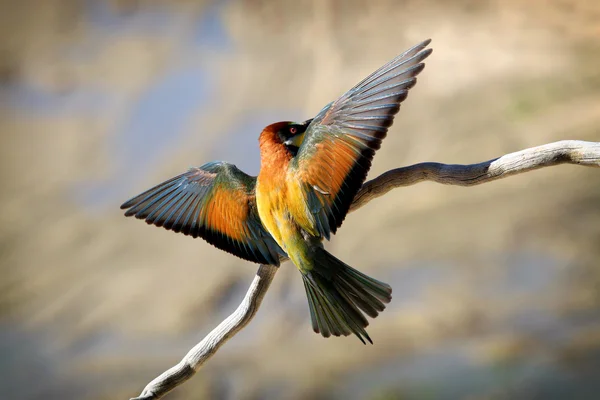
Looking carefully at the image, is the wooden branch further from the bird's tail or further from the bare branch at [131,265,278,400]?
the bird's tail

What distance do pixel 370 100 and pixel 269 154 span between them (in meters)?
0.17

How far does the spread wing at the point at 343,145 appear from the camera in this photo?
930 millimetres

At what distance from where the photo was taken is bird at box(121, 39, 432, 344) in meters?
0.95

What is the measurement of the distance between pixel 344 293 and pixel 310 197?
6.0 inches

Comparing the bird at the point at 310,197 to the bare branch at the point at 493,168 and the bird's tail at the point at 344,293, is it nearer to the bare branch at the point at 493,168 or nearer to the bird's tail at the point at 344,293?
the bird's tail at the point at 344,293

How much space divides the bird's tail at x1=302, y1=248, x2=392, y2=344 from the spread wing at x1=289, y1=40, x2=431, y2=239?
2.4 inches

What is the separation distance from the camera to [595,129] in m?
2.10

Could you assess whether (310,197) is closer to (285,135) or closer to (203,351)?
(285,135)

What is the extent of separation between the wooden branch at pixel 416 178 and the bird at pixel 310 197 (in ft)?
0.42

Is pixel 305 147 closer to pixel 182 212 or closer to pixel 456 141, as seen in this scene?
pixel 182 212

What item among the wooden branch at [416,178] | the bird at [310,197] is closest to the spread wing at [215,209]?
the bird at [310,197]

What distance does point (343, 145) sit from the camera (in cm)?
96

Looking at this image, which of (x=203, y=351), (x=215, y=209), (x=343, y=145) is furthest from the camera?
(x=203, y=351)

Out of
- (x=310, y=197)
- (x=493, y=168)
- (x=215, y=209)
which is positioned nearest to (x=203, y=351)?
(x=215, y=209)
